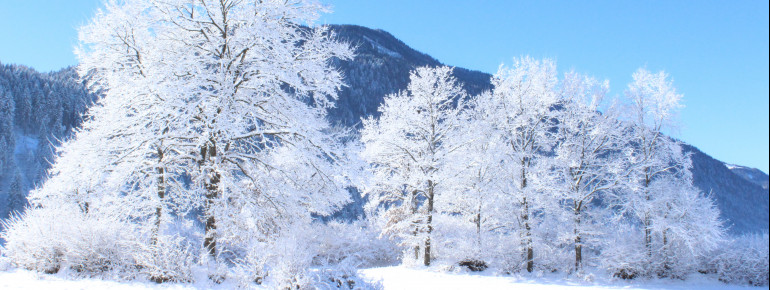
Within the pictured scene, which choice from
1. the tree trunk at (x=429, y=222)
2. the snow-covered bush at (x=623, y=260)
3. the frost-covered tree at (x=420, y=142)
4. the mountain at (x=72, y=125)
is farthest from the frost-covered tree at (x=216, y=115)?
the mountain at (x=72, y=125)

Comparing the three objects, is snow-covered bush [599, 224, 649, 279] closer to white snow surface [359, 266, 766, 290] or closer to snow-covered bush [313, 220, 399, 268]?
white snow surface [359, 266, 766, 290]

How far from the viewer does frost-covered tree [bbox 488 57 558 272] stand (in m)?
16.0

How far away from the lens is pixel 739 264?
1738 centimetres

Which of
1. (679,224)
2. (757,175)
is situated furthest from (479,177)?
(757,175)

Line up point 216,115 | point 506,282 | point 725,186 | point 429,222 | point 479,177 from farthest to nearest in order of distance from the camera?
point 725,186, point 429,222, point 479,177, point 506,282, point 216,115

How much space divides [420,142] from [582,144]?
22.5 ft

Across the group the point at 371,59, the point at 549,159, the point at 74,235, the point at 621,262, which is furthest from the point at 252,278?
the point at 371,59

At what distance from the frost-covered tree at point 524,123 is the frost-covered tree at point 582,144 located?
735 millimetres

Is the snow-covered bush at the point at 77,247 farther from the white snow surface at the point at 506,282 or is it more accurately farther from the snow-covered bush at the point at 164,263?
the white snow surface at the point at 506,282

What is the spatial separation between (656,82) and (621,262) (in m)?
8.62

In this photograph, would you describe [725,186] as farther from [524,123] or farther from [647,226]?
[524,123]

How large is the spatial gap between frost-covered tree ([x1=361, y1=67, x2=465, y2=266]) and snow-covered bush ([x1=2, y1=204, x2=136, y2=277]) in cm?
1015

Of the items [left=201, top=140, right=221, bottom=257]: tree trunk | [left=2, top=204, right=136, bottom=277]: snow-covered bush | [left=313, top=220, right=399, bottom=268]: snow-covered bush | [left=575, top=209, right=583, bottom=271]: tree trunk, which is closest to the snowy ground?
[left=2, top=204, right=136, bottom=277]: snow-covered bush

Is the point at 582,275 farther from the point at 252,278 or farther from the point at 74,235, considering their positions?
the point at 74,235
